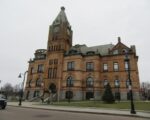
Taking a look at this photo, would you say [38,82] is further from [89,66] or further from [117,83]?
[117,83]

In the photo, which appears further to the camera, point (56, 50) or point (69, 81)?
point (56, 50)

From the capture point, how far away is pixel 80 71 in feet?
161

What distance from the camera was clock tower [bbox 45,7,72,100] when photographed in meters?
50.7

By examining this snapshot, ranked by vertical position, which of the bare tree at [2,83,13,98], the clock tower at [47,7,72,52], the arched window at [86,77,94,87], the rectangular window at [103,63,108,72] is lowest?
the bare tree at [2,83,13,98]

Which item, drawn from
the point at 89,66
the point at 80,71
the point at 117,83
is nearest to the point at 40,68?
the point at 80,71

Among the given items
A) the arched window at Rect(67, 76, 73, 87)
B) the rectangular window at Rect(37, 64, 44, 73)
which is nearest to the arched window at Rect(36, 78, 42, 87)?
the rectangular window at Rect(37, 64, 44, 73)

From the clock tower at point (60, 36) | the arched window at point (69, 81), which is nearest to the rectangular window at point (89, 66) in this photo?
the arched window at point (69, 81)

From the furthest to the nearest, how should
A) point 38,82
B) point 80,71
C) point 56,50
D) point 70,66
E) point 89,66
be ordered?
point 38,82, point 56,50, point 70,66, point 89,66, point 80,71

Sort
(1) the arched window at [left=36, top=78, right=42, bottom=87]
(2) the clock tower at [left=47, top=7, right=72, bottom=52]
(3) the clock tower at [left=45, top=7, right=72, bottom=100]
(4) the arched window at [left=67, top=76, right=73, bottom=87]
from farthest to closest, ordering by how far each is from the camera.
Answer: (1) the arched window at [left=36, top=78, right=42, bottom=87] → (2) the clock tower at [left=47, top=7, right=72, bottom=52] → (3) the clock tower at [left=45, top=7, right=72, bottom=100] → (4) the arched window at [left=67, top=76, right=73, bottom=87]

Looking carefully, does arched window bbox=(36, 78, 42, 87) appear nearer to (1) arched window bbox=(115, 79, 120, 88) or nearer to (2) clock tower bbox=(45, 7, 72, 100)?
(2) clock tower bbox=(45, 7, 72, 100)

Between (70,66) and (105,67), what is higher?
(70,66)

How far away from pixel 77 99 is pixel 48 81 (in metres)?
10.9

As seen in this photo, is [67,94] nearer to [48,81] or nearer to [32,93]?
[48,81]

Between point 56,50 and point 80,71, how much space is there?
1064 cm
